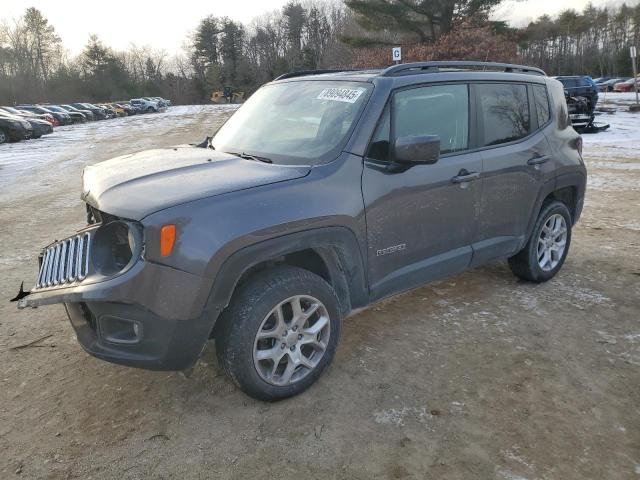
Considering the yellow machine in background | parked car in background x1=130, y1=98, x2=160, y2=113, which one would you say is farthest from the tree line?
parked car in background x1=130, y1=98, x2=160, y2=113

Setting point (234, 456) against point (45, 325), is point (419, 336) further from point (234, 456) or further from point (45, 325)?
point (45, 325)

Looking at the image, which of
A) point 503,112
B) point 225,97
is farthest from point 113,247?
point 225,97

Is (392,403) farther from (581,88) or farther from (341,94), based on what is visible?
(581,88)

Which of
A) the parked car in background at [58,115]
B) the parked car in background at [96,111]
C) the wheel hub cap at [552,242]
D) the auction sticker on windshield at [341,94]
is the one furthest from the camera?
the parked car in background at [96,111]

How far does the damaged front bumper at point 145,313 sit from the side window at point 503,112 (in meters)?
2.54

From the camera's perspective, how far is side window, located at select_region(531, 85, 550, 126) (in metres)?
4.47

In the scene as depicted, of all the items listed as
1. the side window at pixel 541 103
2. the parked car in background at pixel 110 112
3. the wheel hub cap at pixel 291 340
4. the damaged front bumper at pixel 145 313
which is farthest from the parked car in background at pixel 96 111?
the wheel hub cap at pixel 291 340

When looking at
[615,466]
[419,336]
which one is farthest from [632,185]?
[615,466]

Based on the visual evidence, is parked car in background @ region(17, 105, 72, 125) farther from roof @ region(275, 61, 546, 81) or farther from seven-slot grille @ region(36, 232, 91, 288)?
seven-slot grille @ region(36, 232, 91, 288)

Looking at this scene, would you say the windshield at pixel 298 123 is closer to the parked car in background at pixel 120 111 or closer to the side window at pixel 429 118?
the side window at pixel 429 118

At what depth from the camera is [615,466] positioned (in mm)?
2506

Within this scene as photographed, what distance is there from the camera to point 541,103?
4523 millimetres

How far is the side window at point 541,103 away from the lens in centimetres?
447

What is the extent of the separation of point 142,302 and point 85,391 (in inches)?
42.1
